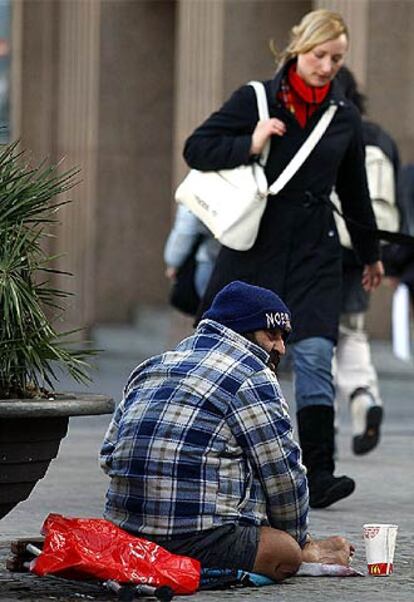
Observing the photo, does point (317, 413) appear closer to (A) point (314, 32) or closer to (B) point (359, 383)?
(A) point (314, 32)

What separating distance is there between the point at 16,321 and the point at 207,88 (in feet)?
42.5

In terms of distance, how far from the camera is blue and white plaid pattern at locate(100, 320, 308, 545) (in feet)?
18.8

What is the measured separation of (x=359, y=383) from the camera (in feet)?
31.2

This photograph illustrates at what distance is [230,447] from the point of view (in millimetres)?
5754

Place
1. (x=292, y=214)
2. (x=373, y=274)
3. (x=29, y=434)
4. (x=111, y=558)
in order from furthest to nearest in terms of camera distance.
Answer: (x=373, y=274)
(x=292, y=214)
(x=111, y=558)
(x=29, y=434)

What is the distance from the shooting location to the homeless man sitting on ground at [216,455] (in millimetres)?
5730

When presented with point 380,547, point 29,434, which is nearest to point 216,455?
point 29,434

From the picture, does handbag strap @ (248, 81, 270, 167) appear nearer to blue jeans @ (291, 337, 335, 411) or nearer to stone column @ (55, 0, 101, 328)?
blue jeans @ (291, 337, 335, 411)

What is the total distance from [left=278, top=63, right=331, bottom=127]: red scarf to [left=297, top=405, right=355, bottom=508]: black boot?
1.17m

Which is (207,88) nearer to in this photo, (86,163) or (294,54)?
(86,163)

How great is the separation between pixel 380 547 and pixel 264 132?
2149mm

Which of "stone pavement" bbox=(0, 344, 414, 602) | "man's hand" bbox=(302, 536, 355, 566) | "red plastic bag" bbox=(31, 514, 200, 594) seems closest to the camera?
"red plastic bag" bbox=(31, 514, 200, 594)

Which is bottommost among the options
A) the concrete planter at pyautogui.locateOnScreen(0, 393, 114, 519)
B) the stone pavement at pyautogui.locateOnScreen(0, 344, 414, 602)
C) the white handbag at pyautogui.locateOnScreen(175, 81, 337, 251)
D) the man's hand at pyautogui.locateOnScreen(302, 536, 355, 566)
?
the stone pavement at pyautogui.locateOnScreen(0, 344, 414, 602)

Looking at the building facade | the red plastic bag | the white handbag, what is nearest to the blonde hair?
the white handbag
